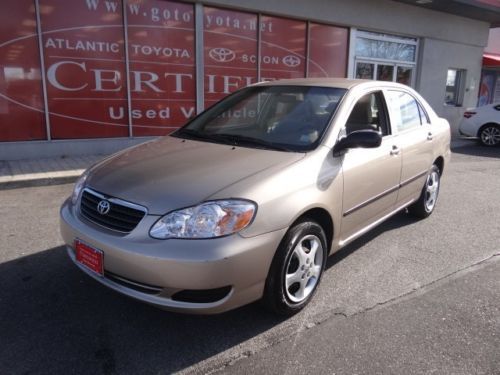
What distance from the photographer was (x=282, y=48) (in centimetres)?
1052

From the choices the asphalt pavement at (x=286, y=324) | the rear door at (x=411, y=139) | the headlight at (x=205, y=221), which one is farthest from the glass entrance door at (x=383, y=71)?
the headlight at (x=205, y=221)

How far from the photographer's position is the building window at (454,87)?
1552 centimetres

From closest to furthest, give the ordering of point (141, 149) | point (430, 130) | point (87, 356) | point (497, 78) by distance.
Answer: point (87, 356), point (141, 149), point (430, 130), point (497, 78)

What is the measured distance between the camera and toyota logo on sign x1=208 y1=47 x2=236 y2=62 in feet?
30.9

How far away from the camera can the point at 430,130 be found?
482cm

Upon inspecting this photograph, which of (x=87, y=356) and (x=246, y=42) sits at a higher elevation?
(x=246, y=42)

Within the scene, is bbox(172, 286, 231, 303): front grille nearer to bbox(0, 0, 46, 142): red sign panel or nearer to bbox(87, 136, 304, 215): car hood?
bbox(87, 136, 304, 215): car hood

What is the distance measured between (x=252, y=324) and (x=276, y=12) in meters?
8.78

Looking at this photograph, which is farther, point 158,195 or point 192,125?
point 192,125

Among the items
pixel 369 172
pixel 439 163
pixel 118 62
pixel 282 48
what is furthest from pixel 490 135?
pixel 369 172

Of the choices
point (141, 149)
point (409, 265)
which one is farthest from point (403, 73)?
point (141, 149)

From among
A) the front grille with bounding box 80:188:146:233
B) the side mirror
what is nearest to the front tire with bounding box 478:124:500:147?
the side mirror

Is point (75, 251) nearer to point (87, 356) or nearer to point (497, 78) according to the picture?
point (87, 356)

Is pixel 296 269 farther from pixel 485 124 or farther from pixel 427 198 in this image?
Answer: pixel 485 124
